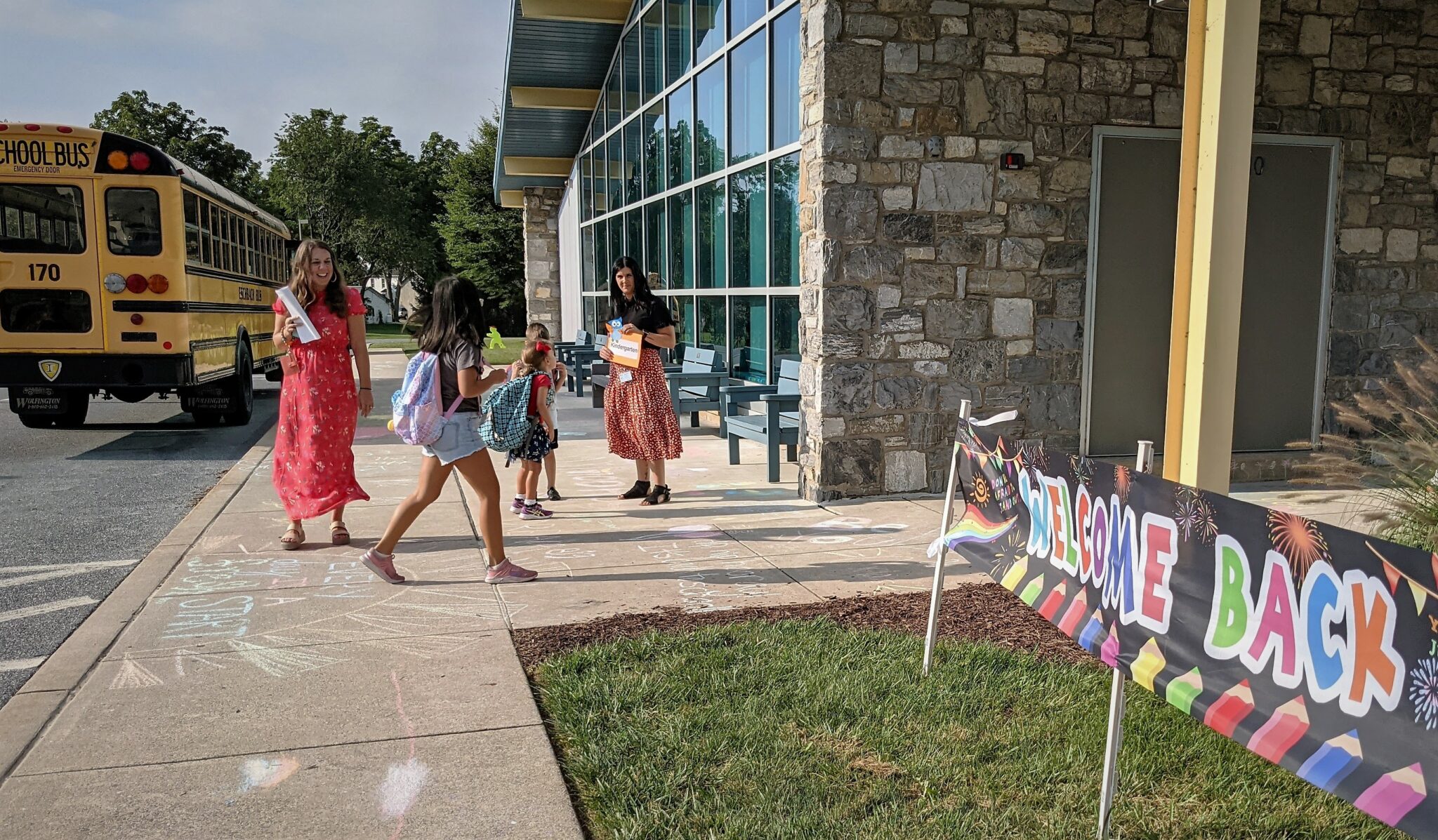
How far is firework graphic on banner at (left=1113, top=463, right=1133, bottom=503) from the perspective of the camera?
261 cm

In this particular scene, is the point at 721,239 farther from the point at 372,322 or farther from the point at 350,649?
the point at 372,322

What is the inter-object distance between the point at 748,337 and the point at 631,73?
6.63m

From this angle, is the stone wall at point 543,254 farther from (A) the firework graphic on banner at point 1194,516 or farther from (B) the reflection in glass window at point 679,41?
(A) the firework graphic on banner at point 1194,516

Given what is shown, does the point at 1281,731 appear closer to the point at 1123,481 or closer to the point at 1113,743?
the point at 1113,743

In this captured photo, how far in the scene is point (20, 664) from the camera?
14.1 ft

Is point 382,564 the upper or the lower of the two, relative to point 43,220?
lower

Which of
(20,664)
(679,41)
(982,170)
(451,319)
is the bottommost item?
(20,664)

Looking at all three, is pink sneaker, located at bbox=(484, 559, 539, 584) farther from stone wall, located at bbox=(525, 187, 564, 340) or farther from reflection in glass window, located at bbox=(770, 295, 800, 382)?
stone wall, located at bbox=(525, 187, 564, 340)

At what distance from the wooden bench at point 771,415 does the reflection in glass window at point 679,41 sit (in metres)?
4.70

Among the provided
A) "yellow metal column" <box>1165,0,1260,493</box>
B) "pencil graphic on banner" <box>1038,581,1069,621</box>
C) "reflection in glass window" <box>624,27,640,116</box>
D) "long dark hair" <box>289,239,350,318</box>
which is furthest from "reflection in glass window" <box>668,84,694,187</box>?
"pencil graphic on banner" <box>1038,581,1069,621</box>

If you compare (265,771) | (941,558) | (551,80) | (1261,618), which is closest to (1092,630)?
(1261,618)

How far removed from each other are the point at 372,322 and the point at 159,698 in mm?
71279

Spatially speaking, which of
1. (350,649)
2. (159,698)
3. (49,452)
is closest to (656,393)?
(350,649)

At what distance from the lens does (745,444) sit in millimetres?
10539
